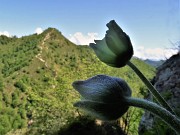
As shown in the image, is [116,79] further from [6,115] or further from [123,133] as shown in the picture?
[6,115]

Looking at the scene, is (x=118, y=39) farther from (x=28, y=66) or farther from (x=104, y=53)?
(x=28, y=66)

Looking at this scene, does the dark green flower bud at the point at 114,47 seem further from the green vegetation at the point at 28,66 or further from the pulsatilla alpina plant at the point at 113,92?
the green vegetation at the point at 28,66

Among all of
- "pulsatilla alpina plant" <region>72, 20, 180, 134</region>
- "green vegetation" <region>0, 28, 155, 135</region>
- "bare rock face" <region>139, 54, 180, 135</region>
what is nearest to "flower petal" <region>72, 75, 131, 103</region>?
"pulsatilla alpina plant" <region>72, 20, 180, 134</region>

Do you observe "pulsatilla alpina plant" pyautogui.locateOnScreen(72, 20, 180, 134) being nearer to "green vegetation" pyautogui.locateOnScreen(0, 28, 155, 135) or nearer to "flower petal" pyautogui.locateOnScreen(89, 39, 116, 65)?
"flower petal" pyautogui.locateOnScreen(89, 39, 116, 65)

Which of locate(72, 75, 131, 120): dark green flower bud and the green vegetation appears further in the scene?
the green vegetation

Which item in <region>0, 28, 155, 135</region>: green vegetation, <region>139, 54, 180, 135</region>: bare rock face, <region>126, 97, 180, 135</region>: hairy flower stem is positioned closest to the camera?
<region>126, 97, 180, 135</region>: hairy flower stem

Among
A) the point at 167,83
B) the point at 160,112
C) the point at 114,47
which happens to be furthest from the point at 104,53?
the point at 167,83

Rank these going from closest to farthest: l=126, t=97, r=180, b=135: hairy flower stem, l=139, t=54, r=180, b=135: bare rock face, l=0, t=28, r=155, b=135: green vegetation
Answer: l=126, t=97, r=180, b=135: hairy flower stem < l=139, t=54, r=180, b=135: bare rock face < l=0, t=28, r=155, b=135: green vegetation

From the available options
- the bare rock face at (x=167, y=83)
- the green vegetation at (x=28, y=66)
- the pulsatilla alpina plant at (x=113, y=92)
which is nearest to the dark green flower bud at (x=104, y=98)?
the pulsatilla alpina plant at (x=113, y=92)

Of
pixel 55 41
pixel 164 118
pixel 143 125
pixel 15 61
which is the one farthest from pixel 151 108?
pixel 55 41
